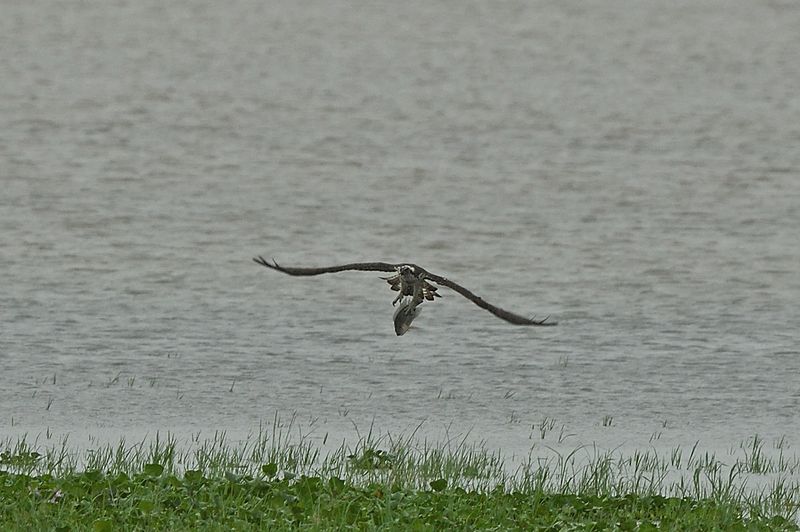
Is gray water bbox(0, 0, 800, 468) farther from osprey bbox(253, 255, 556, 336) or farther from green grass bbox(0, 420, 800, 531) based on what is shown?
osprey bbox(253, 255, 556, 336)

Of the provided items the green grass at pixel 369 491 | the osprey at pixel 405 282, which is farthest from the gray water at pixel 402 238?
the osprey at pixel 405 282

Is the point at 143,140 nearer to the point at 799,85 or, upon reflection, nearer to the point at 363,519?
the point at 799,85

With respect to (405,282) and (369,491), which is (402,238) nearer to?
(369,491)

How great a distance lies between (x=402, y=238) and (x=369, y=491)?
389 inches

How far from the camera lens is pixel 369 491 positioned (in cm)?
902

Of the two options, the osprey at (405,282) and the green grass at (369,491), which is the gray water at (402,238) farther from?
the osprey at (405,282)

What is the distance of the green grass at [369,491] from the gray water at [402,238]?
0.88m

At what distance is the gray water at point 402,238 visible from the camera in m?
12.1

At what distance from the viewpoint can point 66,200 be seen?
20.7 meters

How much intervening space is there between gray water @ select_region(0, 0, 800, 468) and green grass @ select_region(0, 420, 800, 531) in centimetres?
88

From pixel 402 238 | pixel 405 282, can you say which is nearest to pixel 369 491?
pixel 405 282

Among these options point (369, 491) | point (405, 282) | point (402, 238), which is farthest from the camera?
point (402, 238)

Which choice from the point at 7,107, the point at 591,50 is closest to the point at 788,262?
the point at 7,107

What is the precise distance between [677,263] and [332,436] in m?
7.11
